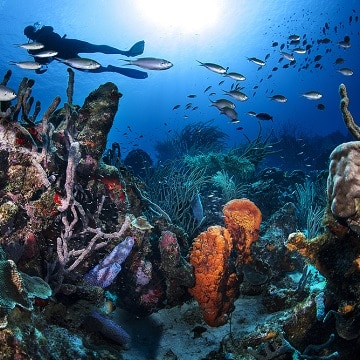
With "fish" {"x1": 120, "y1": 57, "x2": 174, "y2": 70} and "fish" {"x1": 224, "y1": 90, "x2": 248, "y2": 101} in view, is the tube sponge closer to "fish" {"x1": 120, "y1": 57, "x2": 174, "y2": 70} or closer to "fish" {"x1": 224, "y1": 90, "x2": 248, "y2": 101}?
"fish" {"x1": 120, "y1": 57, "x2": 174, "y2": 70}

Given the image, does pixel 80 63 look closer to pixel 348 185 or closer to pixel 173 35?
pixel 348 185

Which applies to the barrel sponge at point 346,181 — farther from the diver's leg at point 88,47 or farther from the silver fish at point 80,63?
the diver's leg at point 88,47

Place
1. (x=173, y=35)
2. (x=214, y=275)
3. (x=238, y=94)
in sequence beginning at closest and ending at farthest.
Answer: (x=214, y=275), (x=238, y=94), (x=173, y=35)

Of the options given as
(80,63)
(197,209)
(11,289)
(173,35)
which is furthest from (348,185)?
(173,35)

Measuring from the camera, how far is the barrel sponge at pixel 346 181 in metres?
2.20

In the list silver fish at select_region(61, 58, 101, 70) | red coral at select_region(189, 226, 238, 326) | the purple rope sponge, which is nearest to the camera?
the purple rope sponge

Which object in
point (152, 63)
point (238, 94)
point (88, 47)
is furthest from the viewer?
point (88, 47)

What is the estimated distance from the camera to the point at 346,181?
223 centimetres

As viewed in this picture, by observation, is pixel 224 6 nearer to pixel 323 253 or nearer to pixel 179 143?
pixel 179 143

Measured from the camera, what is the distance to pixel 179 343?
3721 mm

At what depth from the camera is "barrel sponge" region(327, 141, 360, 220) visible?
2201 mm

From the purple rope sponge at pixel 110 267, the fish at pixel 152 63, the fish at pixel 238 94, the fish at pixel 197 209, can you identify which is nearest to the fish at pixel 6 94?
the purple rope sponge at pixel 110 267

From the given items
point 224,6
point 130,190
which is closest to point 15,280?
point 130,190

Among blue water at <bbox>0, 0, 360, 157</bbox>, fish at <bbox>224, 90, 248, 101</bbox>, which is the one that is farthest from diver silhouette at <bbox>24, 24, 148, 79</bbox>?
blue water at <bbox>0, 0, 360, 157</bbox>
